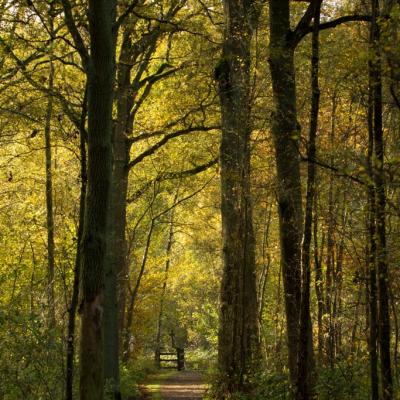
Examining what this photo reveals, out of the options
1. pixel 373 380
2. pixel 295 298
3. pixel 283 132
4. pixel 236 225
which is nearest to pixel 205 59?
pixel 236 225

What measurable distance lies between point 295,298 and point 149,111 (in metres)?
8.83

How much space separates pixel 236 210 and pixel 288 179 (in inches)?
105

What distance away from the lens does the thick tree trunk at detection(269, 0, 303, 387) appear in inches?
287

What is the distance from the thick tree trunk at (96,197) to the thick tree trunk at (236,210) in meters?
2.93

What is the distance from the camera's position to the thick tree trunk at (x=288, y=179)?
23.9 feet

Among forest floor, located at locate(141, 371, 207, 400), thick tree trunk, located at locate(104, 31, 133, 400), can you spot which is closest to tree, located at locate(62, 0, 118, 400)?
thick tree trunk, located at locate(104, 31, 133, 400)

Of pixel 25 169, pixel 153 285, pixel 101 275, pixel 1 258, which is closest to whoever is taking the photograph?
pixel 101 275

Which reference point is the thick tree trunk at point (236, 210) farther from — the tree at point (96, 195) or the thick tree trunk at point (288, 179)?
the tree at point (96, 195)

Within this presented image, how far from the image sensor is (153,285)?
71.6ft

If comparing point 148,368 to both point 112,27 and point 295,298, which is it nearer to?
point 295,298

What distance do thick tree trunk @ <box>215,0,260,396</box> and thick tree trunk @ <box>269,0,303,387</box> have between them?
1.18m

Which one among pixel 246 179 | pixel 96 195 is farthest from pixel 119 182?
pixel 96 195

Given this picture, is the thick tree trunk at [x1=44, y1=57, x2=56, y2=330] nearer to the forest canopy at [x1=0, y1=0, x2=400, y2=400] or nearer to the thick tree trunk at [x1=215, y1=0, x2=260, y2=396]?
the forest canopy at [x1=0, y1=0, x2=400, y2=400]

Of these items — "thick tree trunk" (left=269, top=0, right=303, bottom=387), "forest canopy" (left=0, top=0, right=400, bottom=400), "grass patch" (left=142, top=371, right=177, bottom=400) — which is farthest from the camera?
"grass patch" (left=142, top=371, right=177, bottom=400)
